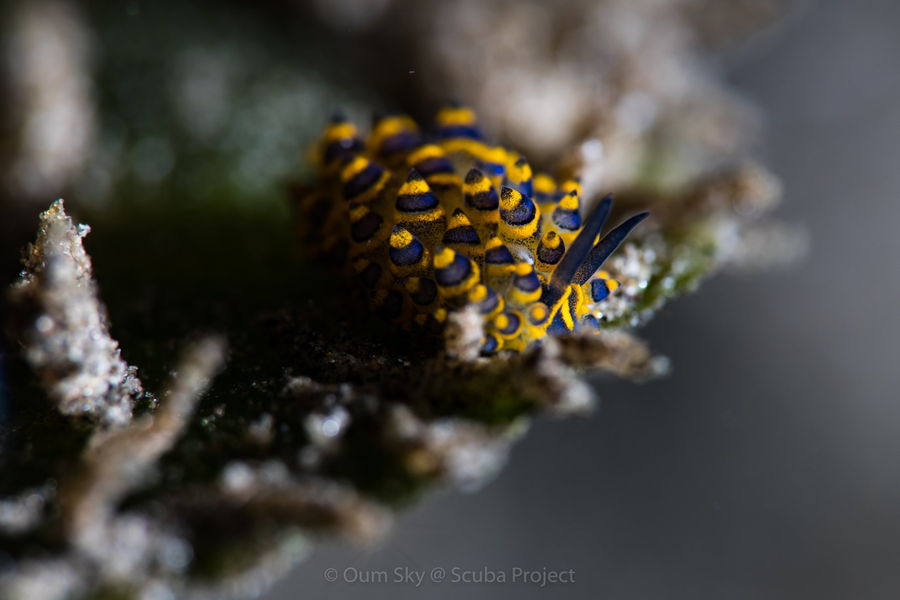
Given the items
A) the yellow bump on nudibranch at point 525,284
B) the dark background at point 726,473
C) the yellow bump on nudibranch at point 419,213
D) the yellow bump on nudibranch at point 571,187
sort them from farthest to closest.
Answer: the dark background at point 726,473 → the yellow bump on nudibranch at point 571,187 → the yellow bump on nudibranch at point 419,213 → the yellow bump on nudibranch at point 525,284

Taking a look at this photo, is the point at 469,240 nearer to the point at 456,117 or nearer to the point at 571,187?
the point at 571,187

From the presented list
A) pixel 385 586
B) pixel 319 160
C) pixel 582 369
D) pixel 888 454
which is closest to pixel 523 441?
pixel 385 586

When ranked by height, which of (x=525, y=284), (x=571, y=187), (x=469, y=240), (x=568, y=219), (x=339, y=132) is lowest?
(x=525, y=284)

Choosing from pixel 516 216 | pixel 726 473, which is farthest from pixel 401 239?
pixel 726 473

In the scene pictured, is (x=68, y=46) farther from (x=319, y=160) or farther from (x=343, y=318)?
(x=343, y=318)

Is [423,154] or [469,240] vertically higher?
[423,154]

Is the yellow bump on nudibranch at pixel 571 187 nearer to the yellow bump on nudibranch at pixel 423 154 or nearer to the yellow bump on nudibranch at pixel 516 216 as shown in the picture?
the yellow bump on nudibranch at pixel 516 216

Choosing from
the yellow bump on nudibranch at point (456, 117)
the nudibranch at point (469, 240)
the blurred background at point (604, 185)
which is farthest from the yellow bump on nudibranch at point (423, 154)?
the blurred background at point (604, 185)
